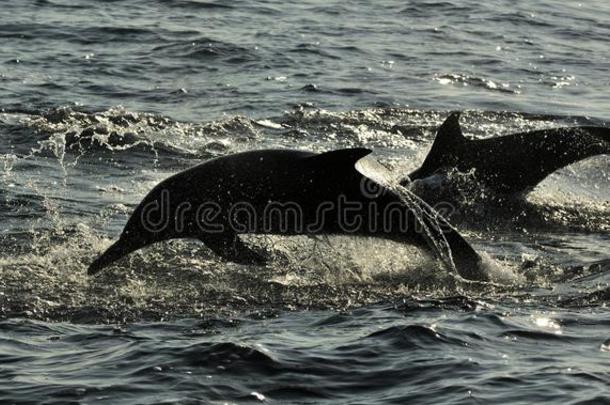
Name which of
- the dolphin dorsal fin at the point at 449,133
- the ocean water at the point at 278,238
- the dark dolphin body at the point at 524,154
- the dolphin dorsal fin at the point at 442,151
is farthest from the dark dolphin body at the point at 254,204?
the dark dolphin body at the point at 524,154

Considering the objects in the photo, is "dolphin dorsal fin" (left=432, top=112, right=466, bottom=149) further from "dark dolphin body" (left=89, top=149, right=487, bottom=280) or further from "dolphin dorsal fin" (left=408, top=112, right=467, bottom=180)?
"dark dolphin body" (left=89, top=149, right=487, bottom=280)

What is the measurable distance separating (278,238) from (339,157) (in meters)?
2.46

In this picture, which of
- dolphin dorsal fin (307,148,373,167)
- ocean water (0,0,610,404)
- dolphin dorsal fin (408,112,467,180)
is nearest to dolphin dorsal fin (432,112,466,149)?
dolphin dorsal fin (408,112,467,180)

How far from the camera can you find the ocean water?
998 cm

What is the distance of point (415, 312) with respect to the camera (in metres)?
11.6

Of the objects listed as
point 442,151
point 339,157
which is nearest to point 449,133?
point 442,151

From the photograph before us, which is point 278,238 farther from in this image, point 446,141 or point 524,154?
point 524,154

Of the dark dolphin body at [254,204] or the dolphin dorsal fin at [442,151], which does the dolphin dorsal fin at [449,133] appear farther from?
the dark dolphin body at [254,204]

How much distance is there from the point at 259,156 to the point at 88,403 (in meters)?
3.86

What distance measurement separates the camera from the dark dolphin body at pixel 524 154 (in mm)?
16766

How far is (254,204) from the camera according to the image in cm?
1256

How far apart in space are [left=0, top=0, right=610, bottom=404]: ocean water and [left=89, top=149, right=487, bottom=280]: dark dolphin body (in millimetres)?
483

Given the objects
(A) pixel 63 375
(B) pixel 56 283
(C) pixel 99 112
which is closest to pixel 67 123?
(C) pixel 99 112

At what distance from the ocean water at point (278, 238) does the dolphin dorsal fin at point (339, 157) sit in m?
1.28
